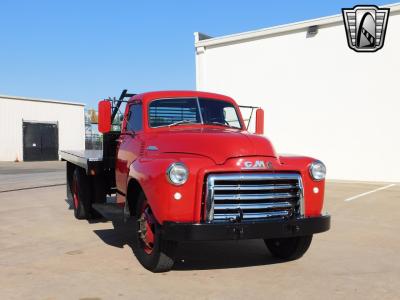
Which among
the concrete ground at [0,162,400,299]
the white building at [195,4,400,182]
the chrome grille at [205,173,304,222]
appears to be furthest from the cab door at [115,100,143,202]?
the white building at [195,4,400,182]

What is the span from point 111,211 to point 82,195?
2.08 meters

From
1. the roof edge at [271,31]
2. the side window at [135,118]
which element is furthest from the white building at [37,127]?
the side window at [135,118]

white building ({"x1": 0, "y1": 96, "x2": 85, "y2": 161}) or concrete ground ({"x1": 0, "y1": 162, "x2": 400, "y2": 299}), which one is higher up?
white building ({"x1": 0, "y1": 96, "x2": 85, "y2": 161})

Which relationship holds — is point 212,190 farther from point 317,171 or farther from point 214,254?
point 214,254

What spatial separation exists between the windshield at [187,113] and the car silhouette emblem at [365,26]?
36.9ft

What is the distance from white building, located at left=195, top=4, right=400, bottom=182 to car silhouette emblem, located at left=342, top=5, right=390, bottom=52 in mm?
181

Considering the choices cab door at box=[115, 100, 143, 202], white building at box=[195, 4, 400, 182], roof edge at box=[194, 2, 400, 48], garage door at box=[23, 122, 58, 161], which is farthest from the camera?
garage door at box=[23, 122, 58, 161]

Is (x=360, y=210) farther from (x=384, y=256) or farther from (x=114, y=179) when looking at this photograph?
(x=114, y=179)

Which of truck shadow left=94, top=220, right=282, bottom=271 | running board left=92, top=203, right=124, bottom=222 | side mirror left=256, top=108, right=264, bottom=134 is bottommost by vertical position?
truck shadow left=94, top=220, right=282, bottom=271

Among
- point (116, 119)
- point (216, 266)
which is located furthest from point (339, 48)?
point (216, 266)

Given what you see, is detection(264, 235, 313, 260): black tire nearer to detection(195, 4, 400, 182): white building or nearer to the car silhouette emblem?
detection(195, 4, 400, 182): white building

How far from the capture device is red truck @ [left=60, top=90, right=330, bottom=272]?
186 inches

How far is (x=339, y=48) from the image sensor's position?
16812 mm

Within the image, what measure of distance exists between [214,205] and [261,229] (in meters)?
0.51
